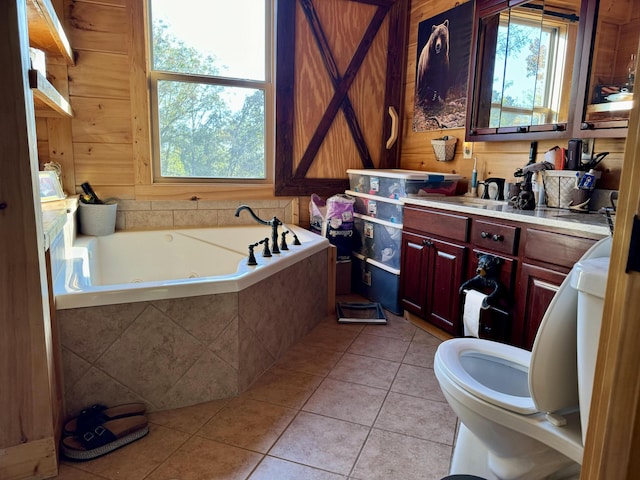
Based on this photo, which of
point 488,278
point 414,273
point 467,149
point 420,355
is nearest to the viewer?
point 488,278

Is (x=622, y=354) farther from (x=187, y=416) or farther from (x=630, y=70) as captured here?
(x=630, y=70)

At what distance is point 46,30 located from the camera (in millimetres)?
2293

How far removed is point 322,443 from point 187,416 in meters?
0.60

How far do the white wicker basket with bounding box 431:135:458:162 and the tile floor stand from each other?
61.8 inches

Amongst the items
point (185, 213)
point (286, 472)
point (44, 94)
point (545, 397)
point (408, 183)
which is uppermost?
point (44, 94)

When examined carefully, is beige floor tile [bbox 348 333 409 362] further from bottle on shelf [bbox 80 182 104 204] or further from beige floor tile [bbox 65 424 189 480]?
bottle on shelf [bbox 80 182 104 204]

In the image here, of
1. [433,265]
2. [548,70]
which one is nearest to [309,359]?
[433,265]

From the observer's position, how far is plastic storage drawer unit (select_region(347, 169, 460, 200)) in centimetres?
295

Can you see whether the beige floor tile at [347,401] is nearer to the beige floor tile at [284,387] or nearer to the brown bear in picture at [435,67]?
the beige floor tile at [284,387]

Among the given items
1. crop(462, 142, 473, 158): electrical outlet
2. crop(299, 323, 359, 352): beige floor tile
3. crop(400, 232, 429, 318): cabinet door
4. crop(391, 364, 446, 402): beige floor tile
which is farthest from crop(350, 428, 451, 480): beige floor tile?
crop(462, 142, 473, 158): electrical outlet

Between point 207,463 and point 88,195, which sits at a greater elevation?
point 88,195

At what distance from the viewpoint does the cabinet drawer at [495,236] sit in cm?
210

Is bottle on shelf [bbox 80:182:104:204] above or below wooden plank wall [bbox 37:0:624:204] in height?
below

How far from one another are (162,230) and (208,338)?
4.93ft
